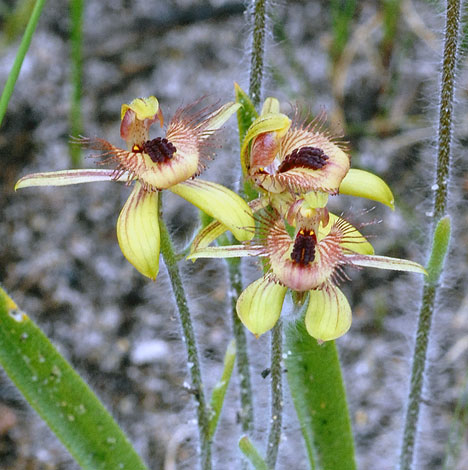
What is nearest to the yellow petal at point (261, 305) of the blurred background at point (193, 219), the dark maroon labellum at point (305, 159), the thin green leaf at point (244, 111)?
the dark maroon labellum at point (305, 159)

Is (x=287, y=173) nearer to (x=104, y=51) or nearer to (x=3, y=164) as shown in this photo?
(x=3, y=164)

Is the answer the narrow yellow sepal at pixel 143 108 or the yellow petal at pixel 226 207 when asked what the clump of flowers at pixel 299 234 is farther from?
the narrow yellow sepal at pixel 143 108

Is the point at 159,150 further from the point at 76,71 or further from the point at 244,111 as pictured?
the point at 76,71

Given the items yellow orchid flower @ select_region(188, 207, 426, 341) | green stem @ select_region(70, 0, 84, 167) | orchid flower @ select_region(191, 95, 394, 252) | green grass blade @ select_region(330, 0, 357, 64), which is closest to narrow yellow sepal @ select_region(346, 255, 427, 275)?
yellow orchid flower @ select_region(188, 207, 426, 341)

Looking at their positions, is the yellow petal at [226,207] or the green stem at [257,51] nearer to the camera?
the yellow petal at [226,207]

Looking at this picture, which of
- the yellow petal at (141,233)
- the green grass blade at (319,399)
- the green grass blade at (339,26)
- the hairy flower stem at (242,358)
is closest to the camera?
the yellow petal at (141,233)

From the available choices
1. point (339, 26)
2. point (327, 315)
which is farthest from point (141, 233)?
point (339, 26)
